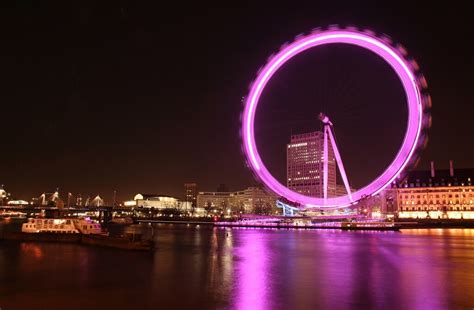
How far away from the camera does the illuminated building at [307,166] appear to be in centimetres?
9075

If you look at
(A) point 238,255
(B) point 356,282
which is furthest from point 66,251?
(B) point 356,282

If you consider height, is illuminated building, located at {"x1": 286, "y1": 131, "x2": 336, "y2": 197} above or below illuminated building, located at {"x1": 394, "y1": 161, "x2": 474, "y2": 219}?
above

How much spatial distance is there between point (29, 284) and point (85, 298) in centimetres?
379

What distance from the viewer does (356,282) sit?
54.5ft

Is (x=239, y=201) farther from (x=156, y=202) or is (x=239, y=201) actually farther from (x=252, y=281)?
(x=252, y=281)

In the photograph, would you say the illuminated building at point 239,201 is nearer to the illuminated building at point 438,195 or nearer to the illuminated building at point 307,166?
the illuminated building at point 307,166

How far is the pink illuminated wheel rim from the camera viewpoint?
31141 mm

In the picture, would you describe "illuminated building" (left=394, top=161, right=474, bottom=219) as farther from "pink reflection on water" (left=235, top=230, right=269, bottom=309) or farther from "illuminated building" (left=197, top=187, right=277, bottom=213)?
"pink reflection on water" (left=235, top=230, right=269, bottom=309)

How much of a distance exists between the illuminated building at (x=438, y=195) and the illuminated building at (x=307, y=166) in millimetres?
15620

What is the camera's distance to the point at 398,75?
31.4 metres

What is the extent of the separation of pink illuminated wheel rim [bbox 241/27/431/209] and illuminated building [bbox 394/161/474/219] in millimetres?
54536

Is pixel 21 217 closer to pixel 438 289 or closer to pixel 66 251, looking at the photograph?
pixel 66 251

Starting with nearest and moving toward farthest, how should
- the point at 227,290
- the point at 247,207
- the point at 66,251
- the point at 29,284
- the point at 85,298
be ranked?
the point at 85,298 → the point at 227,290 → the point at 29,284 → the point at 66,251 → the point at 247,207

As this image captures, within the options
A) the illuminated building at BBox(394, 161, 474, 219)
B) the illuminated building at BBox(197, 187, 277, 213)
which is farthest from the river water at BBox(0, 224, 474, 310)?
the illuminated building at BBox(197, 187, 277, 213)
